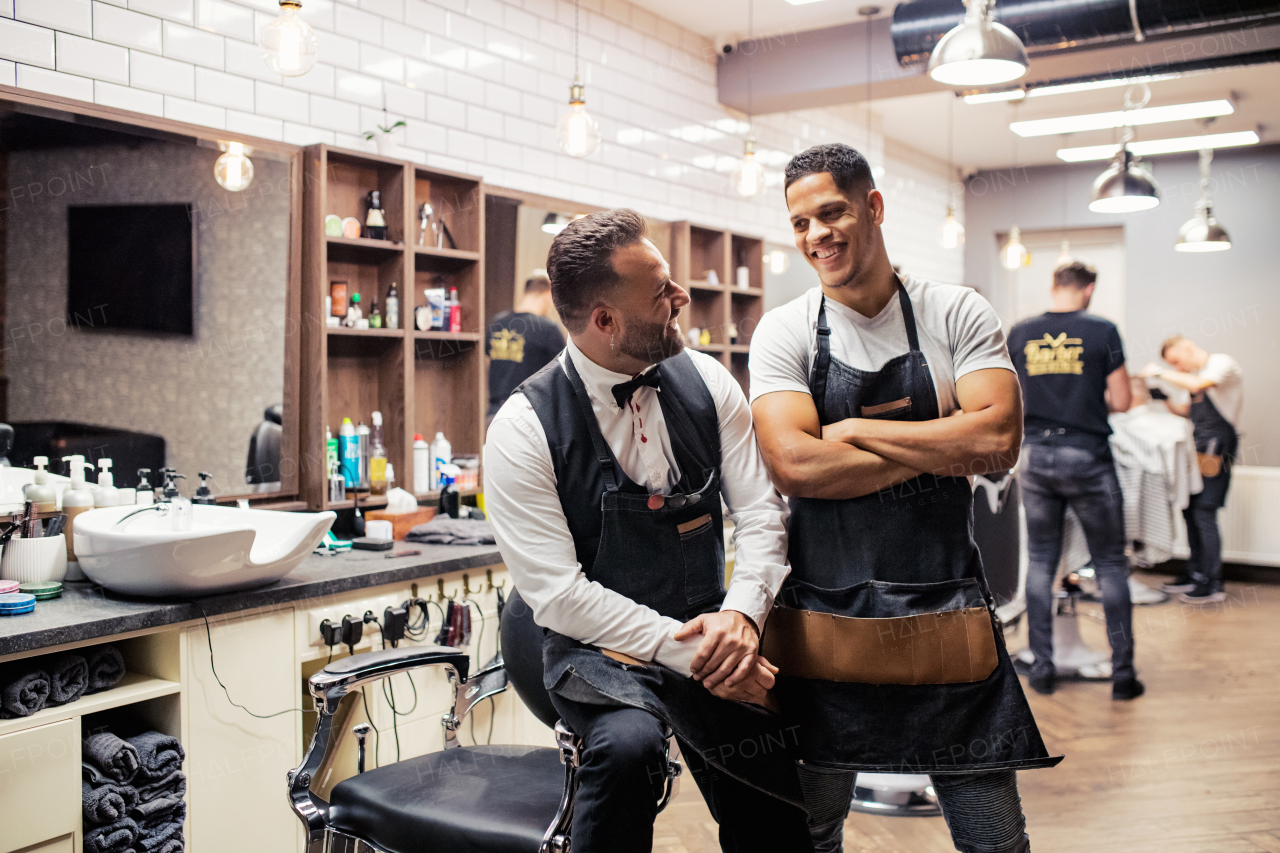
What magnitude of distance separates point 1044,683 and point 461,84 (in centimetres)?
356

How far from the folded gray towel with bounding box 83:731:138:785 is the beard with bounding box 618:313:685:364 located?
1.39 meters

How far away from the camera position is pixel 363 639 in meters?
2.66

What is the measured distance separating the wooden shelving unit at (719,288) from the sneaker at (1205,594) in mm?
3453

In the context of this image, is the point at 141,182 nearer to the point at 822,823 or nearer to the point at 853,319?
the point at 853,319

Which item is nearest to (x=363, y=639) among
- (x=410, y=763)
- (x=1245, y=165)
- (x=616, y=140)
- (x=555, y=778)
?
(x=410, y=763)

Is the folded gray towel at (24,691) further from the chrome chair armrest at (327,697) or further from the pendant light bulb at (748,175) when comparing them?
the pendant light bulb at (748,175)

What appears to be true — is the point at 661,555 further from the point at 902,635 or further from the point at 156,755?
the point at 156,755

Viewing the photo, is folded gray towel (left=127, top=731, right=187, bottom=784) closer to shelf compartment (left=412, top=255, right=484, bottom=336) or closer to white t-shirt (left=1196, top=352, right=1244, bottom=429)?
shelf compartment (left=412, top=255, right=484, bottom=336)

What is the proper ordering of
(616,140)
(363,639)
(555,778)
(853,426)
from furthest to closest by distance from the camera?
(616,140) → (363,639) → (555,778) → (853,426)

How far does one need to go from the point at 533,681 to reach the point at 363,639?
1009 millimetres

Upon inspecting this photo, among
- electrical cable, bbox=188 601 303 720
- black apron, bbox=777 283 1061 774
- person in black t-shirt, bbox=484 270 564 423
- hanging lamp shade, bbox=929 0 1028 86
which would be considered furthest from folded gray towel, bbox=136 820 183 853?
hanging lamp shade, bbox=929 0 1028 86

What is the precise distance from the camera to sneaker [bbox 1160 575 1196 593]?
21.6 feet

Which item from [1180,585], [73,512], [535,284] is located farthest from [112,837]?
[1180,585]

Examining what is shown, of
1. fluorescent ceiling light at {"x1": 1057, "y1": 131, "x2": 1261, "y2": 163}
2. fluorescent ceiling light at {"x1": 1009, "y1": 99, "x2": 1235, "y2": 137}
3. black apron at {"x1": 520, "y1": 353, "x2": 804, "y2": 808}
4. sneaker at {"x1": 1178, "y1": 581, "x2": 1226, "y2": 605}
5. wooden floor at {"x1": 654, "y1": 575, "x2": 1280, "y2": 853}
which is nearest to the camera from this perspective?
black apron at {"x1": 520, "y1": 353, "x2": 804, "y2": 808}
